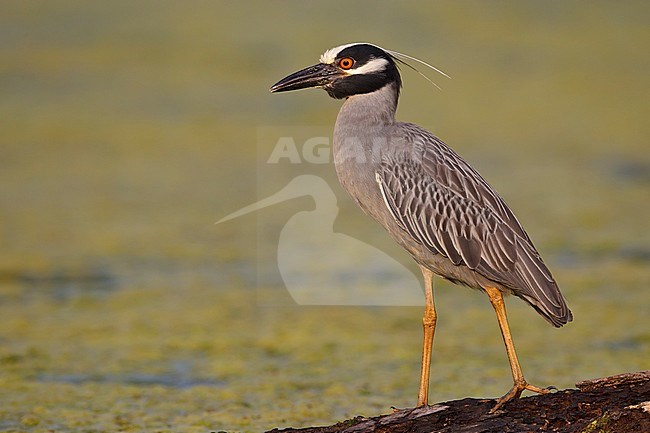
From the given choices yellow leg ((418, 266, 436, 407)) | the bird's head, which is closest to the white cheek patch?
the bird's head

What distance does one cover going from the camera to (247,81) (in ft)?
39.3

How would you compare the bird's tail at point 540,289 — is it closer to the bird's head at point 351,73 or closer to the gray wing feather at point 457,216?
the gray wing feather at point 457,216

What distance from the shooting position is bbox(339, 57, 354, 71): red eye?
16.6ft

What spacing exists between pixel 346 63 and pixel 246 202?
426 centimetres

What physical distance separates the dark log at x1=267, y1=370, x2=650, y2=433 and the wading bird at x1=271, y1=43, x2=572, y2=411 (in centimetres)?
44

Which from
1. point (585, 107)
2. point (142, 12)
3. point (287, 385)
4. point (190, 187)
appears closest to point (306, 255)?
point (190, 187)

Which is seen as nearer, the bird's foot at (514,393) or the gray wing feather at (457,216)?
the bird's foot at (514,393)

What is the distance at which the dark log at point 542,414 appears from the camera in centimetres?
381

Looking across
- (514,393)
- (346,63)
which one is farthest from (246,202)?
(514,393)

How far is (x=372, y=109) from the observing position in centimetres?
504

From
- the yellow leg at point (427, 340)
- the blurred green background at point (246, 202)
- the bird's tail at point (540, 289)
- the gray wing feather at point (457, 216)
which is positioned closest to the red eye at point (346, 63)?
the gray wing feather at point (457, 216)

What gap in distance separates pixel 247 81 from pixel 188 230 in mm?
3756

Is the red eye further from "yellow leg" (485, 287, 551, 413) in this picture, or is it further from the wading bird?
"yellow leg" (485, 287, 551, 413)

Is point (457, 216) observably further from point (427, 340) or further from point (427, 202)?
point (427, 340)
